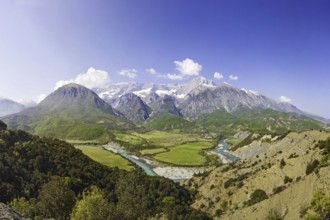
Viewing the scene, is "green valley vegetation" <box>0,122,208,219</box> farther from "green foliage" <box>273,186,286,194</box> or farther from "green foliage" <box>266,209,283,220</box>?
"green foliage" <box>273,186,286,194</box>

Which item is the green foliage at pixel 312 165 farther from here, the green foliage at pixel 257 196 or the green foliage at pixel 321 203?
the green foliage at pixel 321 203

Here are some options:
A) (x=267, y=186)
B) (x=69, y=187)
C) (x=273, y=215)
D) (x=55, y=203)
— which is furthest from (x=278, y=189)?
(x=55, y=203)

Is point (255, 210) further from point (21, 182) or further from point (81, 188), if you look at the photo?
point (21, 182)

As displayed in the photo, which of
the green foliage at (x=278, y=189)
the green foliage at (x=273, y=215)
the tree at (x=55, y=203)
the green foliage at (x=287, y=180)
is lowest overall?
the green foliage at (x=273, y=215)

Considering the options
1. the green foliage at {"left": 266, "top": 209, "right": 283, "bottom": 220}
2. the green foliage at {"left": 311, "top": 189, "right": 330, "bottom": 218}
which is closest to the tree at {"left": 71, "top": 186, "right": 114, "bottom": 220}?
the green foliage at {"left": 266, "top": 209, "right": 283, "bottom": 220}

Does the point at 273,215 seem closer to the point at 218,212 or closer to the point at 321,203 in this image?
the point at 321,203

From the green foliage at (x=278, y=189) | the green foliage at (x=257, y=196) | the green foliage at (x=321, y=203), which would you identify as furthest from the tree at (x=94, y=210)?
the green foliage at (x=278, y=189)

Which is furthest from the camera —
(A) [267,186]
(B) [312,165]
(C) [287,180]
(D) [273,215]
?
(A) [267,186]

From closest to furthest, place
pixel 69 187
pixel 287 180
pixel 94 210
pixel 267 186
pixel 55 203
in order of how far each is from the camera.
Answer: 1. pixel 94 210
2. pixel 55 203
3. pixel 69 187
4. pixel 287 180
5. pixel 267 186
